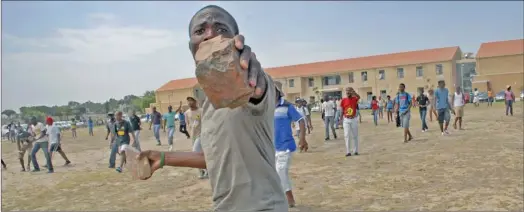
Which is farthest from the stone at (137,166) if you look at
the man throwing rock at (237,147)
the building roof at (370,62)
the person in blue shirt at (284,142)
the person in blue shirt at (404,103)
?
→ the building roof at (370,62)

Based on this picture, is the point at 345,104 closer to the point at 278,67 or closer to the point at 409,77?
the point at 409,77

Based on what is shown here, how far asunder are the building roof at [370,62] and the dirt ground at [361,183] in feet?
129

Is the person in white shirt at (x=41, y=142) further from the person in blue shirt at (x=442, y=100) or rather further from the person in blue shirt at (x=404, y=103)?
the person in blue shirt at (x=442, y=100)

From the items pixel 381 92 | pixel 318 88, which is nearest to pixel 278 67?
pixel 318 88

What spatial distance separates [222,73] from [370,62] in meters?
54.1

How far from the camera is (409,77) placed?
162 ft

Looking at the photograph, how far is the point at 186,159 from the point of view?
2092 mm

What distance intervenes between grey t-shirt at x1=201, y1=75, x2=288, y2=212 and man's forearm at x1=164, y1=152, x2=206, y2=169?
0.24 metres

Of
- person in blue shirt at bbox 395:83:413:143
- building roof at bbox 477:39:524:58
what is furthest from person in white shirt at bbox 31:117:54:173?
building roof at bbox 477:39:524:58

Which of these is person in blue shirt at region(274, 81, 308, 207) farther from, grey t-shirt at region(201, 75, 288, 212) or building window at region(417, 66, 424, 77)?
building window at region(417, 66, 424, 77)

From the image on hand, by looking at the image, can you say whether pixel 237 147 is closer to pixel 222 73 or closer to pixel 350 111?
pixel 222 73

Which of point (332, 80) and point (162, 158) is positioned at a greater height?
point (332, 80)

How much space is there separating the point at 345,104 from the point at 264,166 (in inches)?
328

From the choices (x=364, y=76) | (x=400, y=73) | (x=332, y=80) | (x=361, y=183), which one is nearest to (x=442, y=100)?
(x=361, y=183)
